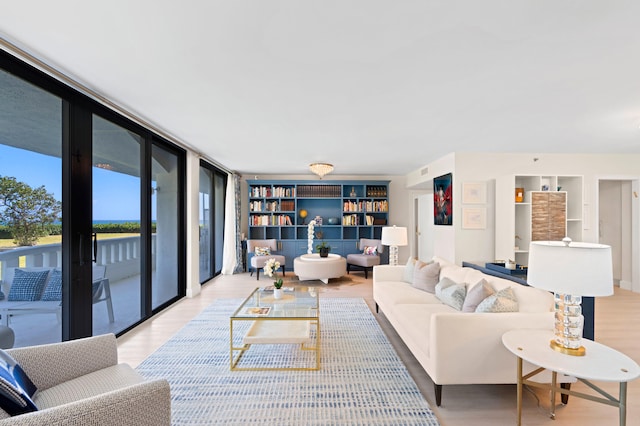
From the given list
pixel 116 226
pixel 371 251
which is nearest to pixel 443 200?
pixel 371 251

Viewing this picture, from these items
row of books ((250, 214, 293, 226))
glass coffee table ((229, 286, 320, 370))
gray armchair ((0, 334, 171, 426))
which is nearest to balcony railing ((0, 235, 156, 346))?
gray armchair ((0, 334, 171, 426))

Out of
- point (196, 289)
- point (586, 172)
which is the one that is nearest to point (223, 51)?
point (196, 289)

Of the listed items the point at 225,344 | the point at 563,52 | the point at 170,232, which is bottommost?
the point at 225,344

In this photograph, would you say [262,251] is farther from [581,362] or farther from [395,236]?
[581,362]

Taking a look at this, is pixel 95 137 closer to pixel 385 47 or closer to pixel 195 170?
pixel 195 170

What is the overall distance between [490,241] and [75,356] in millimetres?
5370

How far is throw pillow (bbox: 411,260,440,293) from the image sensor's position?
348cm

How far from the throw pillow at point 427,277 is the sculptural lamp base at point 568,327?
5.60 ft

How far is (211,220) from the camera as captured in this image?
618 cm

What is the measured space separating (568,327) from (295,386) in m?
1.86

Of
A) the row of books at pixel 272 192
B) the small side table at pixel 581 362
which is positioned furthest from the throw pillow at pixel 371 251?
the small side table at pixel 581 362

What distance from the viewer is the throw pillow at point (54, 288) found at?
2.35 m

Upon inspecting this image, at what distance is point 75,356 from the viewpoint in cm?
160

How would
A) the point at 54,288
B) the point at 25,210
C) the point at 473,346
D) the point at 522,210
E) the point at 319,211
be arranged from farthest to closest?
the point at 319,211, the point at 522,210, the point at 54,288, the point at 25,210, the point at 473,346
